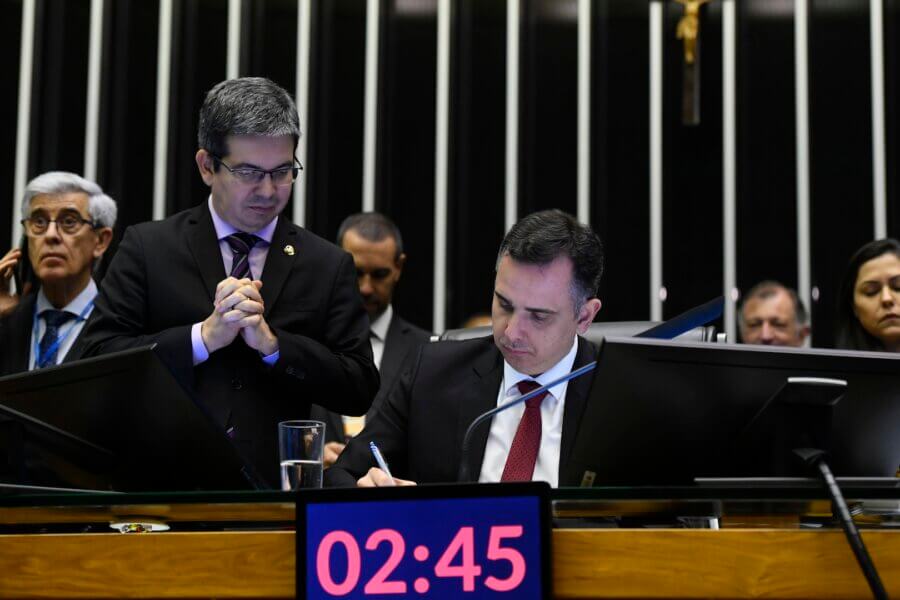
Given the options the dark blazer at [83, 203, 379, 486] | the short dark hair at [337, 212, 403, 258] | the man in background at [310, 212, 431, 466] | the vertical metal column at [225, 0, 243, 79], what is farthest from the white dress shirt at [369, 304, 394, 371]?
the vertical metal column at [225, 0, 243, 79]

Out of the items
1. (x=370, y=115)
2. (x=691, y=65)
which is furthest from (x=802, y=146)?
(x=370, y=115)

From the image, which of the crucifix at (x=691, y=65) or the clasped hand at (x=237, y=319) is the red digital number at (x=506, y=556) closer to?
the clasped hand at (x=237, y=319)

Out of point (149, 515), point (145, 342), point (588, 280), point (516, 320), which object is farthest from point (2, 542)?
point (588, 280)

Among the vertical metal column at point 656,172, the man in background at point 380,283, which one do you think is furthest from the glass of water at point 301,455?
the vertical metal column at point 656,172

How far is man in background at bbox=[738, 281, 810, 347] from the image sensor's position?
4.39 meters

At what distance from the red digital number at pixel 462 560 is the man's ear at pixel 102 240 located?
2.34 m

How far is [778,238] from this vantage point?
5.11 meters

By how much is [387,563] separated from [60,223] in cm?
229

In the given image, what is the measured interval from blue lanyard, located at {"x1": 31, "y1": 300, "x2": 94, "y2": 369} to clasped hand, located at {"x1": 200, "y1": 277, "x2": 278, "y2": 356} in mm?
1111

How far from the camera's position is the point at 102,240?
3643mm

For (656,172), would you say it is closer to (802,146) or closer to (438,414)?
(802,146)

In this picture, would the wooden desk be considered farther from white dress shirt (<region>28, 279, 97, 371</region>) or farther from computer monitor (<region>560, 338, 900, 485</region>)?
white dress shirt (<region>28, 279, 97, 371</region>)

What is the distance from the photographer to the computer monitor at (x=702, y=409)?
178 centimetres

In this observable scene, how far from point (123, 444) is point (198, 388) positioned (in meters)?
0.59
